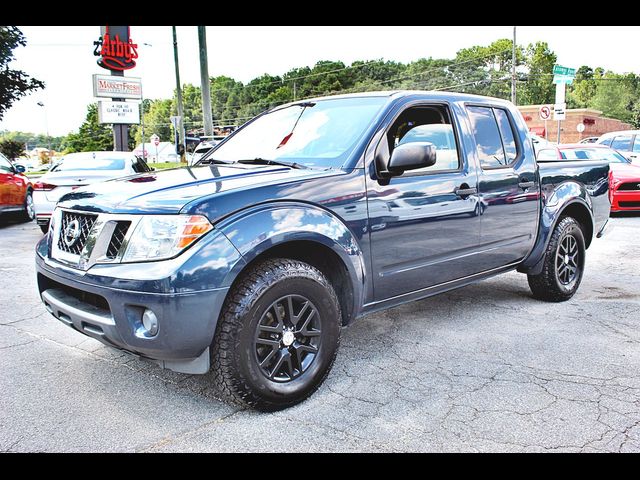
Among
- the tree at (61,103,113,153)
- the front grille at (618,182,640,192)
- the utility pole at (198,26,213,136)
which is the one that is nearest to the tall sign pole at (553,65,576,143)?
the front grille at (618,182,640,192)

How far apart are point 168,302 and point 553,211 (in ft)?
11.7

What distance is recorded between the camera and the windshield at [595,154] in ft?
39.9

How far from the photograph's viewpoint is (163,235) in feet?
9.00

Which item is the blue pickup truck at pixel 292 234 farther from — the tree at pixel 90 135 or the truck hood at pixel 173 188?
the tree at pixel 90 135

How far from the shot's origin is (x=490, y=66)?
9062cm

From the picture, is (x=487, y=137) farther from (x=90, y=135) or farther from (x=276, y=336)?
(x=90, y=135)

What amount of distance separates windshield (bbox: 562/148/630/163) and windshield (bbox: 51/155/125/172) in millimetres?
9203

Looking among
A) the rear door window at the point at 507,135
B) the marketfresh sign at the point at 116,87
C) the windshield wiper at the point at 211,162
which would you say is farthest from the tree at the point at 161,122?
the rear door window at the point at 507,135

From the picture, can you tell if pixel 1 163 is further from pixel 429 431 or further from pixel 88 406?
pixel 429 431

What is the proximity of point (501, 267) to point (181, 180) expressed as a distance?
2.68 m
